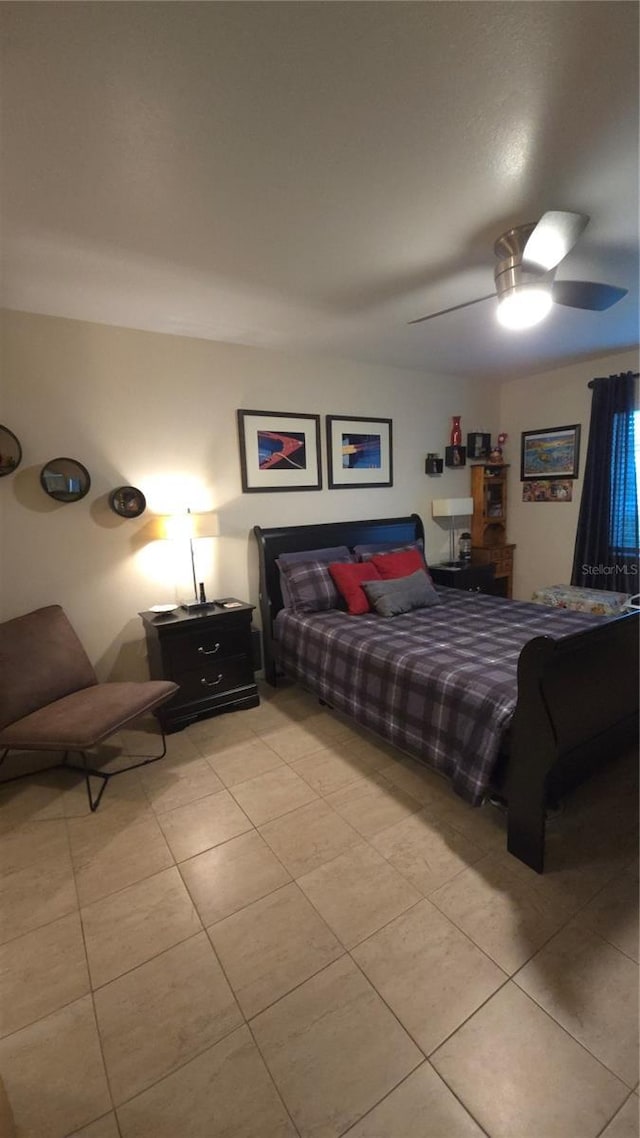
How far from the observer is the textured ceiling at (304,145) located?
101 cm

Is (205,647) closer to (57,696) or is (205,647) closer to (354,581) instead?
(57,696)

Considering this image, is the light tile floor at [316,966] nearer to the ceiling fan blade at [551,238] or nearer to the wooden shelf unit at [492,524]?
the ceiling fan blade at [551,238]

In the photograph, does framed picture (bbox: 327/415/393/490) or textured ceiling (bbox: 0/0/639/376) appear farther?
framed picture (bbox: 327/415/393/490)

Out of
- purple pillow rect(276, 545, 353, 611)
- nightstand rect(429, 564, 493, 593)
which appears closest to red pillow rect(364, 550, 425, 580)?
purple pillow rect(276, 545, 353, 611)

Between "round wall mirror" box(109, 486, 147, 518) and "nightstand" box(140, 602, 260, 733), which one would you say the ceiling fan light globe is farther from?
"round wall mirror" box(109, 486, 147, 518)

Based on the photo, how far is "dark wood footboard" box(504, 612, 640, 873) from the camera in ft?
4.87

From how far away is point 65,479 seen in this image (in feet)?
8.43

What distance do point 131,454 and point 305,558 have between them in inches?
55.3

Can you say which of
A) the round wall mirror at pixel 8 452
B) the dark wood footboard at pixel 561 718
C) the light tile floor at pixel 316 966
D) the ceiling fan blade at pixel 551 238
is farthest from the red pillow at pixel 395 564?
the round wall mirror at pixel 8 452

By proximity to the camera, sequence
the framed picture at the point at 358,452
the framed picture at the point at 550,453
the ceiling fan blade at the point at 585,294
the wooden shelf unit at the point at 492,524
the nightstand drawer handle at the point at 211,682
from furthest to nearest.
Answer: the wooden shelf unit at the point at 492,524 < the framed picture at the point at 550,453 < the framed picture at the point at 358,452 < the nightstand drawer handle at the point at 211,682 < the ceiling fan blade at the point at 585,294

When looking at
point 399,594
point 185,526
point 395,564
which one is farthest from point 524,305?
point 185,526

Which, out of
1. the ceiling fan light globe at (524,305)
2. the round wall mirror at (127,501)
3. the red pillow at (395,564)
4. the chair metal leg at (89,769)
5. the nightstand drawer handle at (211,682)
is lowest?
the chair metal leg at (89,769)

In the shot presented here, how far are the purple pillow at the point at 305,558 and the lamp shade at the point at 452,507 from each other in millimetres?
1239

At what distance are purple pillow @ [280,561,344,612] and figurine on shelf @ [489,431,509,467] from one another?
8.41 feet
